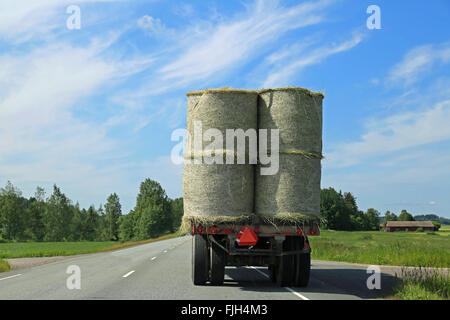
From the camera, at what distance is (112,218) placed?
124625 millimetres

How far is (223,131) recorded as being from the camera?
1012cm

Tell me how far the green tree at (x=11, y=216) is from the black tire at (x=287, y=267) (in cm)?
9530

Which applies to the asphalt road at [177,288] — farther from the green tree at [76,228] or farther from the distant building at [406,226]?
the distant building at [406,226]

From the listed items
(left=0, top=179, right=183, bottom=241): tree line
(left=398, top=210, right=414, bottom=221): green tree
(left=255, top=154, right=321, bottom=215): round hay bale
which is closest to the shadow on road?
(left=255, top=154, right=321, bottom=215): round hay bale

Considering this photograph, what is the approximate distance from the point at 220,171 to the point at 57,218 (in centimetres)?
9825

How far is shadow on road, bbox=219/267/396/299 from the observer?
9576 mm

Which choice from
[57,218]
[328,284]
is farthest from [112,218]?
[328,284]

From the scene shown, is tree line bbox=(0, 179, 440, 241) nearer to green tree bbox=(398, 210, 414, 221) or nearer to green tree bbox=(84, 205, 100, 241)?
green tree bbox=(84, 205, 100, 241)

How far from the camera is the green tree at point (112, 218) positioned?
406 feet

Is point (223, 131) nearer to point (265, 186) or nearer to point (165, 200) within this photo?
point (265, 186)

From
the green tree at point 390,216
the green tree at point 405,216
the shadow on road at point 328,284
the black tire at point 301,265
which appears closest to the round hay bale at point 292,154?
the black tire at point 301,265

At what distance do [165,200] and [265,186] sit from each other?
96559 millimetres
